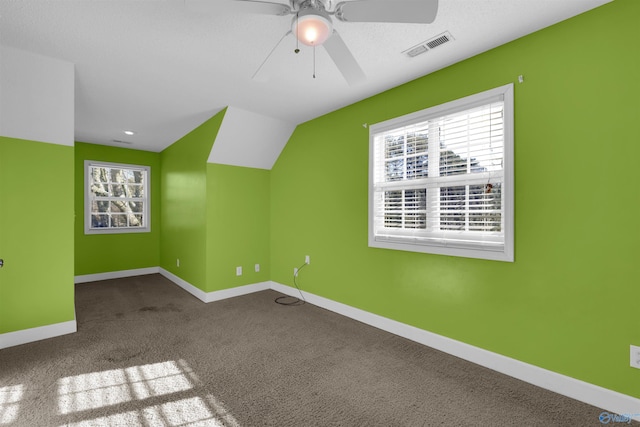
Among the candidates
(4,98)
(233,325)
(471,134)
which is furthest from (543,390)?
(4,98)

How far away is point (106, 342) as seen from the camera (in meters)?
2.64

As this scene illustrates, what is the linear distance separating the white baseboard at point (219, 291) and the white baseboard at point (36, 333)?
1.35 m

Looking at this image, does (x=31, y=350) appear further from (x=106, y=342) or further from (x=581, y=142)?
(x=581, y=142)

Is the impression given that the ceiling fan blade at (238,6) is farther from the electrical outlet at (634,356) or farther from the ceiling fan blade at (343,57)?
the electrical outlet at (634,356)

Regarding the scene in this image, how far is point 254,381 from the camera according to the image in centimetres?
205

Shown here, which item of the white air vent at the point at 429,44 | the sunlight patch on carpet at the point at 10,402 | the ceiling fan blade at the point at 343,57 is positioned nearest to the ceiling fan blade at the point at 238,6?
the ceiling fan blade at the point at 343,57

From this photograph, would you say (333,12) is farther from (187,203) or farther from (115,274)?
(115,274)

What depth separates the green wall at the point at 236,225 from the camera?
12.9 ft

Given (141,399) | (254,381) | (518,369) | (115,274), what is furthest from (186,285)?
(518,369)

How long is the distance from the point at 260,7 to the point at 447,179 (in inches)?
74.9

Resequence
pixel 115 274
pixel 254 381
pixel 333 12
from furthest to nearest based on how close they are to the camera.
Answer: pixel 115 274, pixel 254 381, pixel 333 12

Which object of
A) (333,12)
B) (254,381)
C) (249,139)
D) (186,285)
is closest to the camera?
(333,12)

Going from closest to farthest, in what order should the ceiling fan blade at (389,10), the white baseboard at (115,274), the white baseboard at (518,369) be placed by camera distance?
the ceiling fan blade at (389,10) < the white baseboard at (518,369) < the white baseboard at (115,274)

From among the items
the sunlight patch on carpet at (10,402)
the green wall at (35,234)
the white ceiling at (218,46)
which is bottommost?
the sunlight patch on carpet at (10,402)
